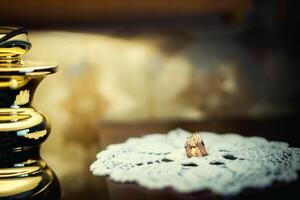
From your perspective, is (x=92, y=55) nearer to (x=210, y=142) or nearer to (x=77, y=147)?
(x=77, y=147)

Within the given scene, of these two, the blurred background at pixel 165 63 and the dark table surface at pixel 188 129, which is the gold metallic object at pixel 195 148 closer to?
the dark table surface at pixel 188 129

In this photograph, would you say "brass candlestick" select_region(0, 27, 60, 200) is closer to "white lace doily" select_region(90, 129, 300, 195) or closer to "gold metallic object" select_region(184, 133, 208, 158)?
"white lace doily" select_region(90, 129, 300, 195)

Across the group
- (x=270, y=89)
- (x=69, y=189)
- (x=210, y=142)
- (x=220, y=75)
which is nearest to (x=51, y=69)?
(x=69, y=189)

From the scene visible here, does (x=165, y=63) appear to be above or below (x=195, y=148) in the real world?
above

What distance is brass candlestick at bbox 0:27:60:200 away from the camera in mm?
644

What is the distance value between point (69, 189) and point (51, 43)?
396 mm

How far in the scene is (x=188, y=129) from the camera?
0.89 m

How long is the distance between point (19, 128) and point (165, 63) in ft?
1.40

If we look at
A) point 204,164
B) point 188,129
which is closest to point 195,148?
point 204,164

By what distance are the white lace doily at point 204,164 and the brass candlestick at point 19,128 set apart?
0.32 ft

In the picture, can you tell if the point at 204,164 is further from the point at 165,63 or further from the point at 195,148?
the point at 165,63

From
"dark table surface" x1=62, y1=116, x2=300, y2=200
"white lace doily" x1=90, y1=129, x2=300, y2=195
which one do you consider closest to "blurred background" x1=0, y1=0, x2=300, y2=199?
"dark table surface" x1=62, y1=116, x2=300, y2=200

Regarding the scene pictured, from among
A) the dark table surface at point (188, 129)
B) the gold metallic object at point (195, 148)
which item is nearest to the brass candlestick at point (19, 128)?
the dark table surface at point (188, 129)

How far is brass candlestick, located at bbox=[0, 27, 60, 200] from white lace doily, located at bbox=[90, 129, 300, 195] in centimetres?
10
